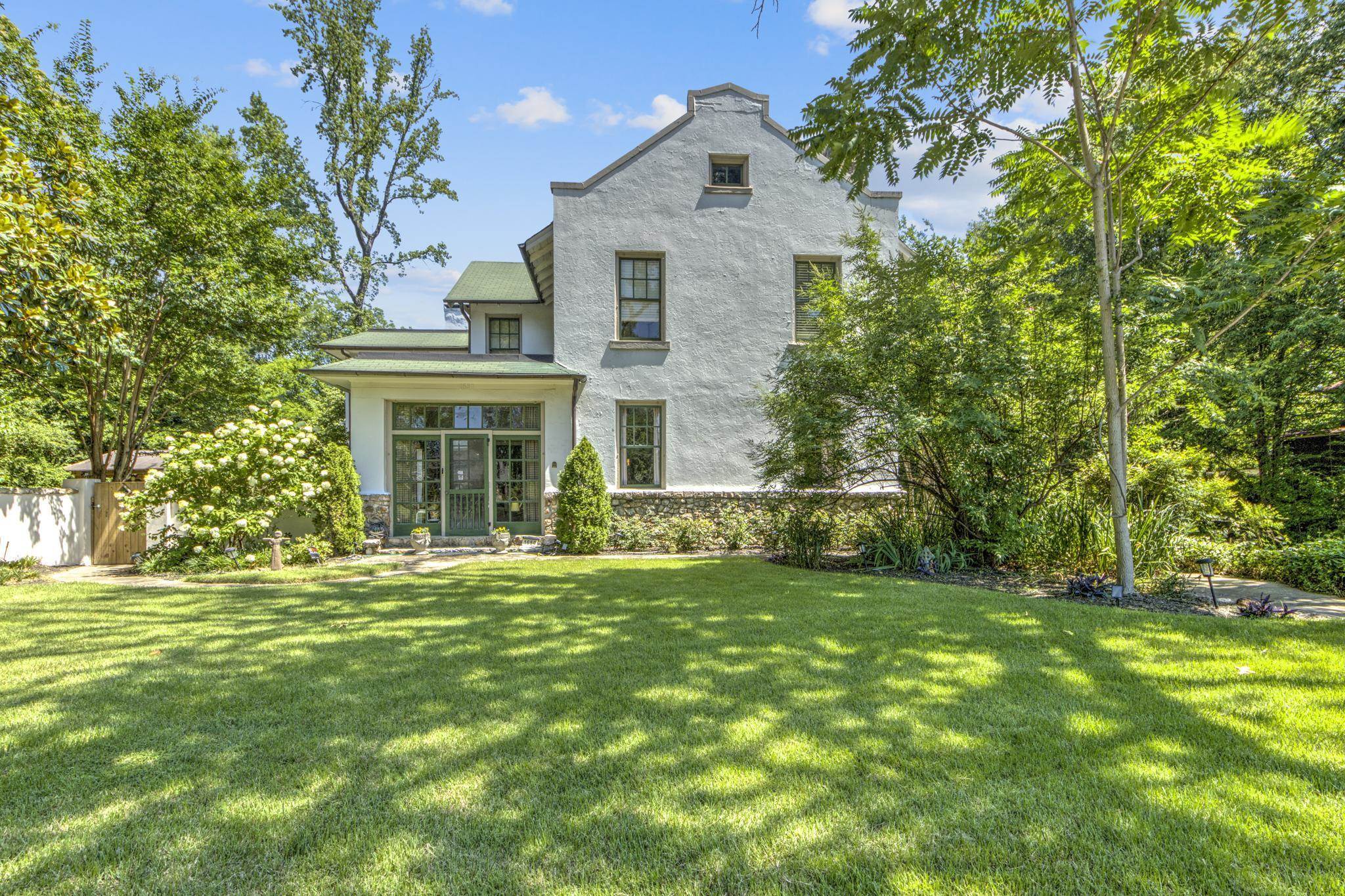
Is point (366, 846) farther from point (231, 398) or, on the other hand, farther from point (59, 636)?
point (231, 398)

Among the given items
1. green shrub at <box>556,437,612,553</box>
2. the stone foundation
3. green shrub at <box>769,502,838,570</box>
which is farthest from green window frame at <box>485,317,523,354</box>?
green shrub at <box>769,502,838,570</box>

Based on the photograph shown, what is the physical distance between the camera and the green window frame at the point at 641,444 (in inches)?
525

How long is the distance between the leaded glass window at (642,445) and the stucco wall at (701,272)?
0.25 m

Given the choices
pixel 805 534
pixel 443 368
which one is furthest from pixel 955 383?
pixel 443 368

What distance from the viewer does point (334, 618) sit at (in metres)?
6.16

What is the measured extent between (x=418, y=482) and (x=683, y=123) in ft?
31.0

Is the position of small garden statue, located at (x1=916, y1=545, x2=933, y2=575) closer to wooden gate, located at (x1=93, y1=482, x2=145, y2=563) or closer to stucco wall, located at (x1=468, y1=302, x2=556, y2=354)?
stucco wall, located at (x1=468, y1=302, x2=556, y2=354)

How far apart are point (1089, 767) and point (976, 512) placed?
5.44m

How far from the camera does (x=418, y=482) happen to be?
509 inches

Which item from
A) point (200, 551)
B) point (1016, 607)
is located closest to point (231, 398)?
point (200, 551)

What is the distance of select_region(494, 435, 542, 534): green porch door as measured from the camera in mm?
13242

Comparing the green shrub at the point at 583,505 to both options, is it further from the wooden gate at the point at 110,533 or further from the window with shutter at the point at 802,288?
the wooden gate at the point at 110,533

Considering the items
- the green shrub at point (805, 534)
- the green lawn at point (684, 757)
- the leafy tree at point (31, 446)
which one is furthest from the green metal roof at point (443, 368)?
the leafy tree at point (31, 446)

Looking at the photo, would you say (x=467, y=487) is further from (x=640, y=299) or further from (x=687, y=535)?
(x=640, y=299)
